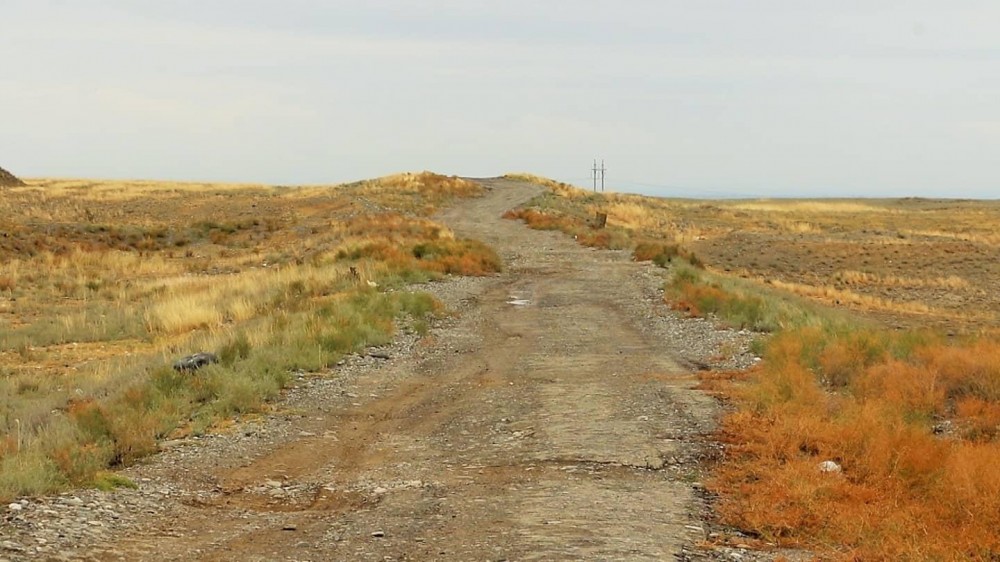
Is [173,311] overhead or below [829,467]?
below

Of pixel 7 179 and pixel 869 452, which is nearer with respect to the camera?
pixel 869 452

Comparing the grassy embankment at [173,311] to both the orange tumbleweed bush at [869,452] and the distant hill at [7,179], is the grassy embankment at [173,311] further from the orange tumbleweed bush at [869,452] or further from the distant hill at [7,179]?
the distant hill at [7,179]

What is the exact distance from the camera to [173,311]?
2066 centimetres

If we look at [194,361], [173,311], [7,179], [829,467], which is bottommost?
[173,311]

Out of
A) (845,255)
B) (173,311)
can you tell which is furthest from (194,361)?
(845,255)

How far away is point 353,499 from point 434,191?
5723 centimetres

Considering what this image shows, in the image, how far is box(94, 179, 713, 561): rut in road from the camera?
651cm

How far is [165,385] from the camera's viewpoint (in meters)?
11.4

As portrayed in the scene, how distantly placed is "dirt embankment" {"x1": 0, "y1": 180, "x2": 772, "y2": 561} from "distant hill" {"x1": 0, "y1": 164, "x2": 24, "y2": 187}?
77.2m

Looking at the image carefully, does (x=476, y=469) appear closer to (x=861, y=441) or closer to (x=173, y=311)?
(x=861, y=441)

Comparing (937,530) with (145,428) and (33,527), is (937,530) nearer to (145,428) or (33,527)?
(33,527)

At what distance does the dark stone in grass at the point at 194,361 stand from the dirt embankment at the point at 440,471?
137 cm

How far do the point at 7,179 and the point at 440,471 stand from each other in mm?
85618

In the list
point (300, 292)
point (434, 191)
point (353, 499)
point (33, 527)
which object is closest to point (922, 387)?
point (353, 499)
